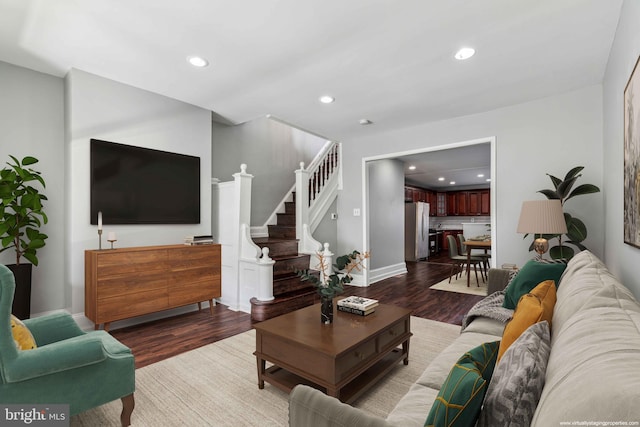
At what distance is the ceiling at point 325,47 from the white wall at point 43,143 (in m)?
0.20

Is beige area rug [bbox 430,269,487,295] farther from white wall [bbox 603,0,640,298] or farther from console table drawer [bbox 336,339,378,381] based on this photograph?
console table drawer [bbox 336,339,378,381]

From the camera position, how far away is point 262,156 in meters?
5.84

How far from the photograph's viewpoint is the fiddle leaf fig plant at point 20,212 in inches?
106

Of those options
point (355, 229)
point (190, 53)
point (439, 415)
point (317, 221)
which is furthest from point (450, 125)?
point (439, 415)

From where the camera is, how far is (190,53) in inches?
110

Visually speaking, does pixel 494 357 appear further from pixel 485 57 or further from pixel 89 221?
pixel 89 221

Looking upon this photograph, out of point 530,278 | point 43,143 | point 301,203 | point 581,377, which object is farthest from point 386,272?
point 581,377

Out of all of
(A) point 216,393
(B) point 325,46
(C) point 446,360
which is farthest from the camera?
(B) point 325,46

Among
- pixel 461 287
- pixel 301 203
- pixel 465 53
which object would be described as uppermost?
pixel 465 53

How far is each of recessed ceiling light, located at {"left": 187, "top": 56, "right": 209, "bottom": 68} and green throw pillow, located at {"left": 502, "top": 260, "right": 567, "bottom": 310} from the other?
323 cm

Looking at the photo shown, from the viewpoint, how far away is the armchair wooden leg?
1.73 m

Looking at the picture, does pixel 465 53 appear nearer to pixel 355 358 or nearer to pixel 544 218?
pixel 544 218

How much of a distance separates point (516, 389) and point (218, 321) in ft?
10.9

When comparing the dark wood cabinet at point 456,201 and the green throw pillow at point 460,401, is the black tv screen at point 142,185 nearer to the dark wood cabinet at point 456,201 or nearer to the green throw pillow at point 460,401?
the green throw pillow at point 460,401
